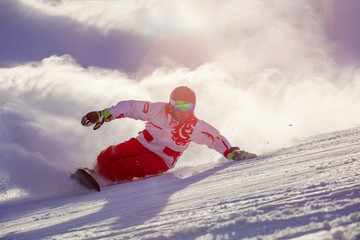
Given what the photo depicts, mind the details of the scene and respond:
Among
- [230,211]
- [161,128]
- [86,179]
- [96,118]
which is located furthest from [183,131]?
[230,211]

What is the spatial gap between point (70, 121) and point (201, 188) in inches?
191

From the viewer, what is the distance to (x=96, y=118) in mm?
3631

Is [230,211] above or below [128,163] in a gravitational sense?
below

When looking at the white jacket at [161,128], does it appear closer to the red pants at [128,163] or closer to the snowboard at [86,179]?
the red pants at [128,163]

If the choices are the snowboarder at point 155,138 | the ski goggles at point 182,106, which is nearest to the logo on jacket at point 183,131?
the snowboarder at point 155,138

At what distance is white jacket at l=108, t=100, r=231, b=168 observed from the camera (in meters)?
3.81

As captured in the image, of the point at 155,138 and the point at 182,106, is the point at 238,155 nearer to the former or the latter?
the point at 182,106

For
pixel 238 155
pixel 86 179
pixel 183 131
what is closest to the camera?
pixel 86 179

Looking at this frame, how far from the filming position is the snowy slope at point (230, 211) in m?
1.16

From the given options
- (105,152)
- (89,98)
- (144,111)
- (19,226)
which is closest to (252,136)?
(144,111)

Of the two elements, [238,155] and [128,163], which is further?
[238,155]

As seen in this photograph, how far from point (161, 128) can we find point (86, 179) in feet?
3.63

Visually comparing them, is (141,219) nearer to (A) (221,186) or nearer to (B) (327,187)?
(A) (221,186)

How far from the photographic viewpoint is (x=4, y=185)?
3.53 metres
